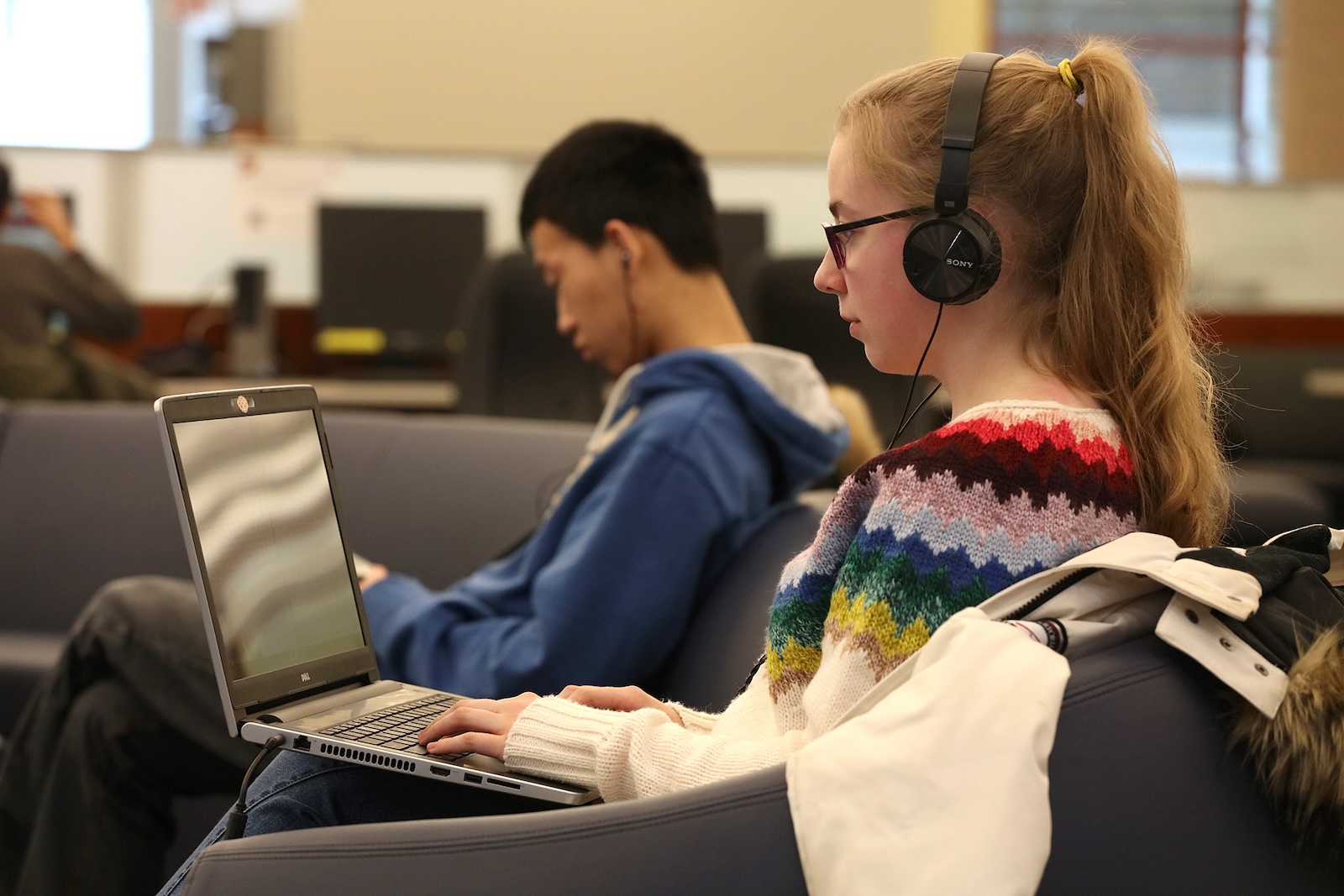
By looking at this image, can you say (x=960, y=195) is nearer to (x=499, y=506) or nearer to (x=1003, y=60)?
(x=1003, y=60)

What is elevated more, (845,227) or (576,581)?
(845,227)

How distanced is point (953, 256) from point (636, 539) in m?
0.65

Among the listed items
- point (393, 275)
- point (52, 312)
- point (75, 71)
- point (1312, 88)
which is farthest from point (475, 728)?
point (1312, 88)

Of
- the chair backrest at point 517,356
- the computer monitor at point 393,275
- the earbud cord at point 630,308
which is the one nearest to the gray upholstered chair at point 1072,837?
the earbud cord at point 630,308

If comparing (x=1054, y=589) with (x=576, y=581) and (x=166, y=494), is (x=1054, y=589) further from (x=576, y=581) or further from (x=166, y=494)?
(x=166, y=494)

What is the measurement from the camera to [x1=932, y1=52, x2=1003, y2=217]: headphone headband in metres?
0.89

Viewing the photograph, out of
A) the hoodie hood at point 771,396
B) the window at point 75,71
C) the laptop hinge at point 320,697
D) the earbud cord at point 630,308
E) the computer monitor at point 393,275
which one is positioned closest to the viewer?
the laptop hinge at point 320,697

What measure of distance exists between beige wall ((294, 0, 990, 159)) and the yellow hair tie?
3.44 meters

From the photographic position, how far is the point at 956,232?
35.0 inches

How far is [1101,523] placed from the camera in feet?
2.80

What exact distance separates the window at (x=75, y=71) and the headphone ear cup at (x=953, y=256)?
3867 millimetres

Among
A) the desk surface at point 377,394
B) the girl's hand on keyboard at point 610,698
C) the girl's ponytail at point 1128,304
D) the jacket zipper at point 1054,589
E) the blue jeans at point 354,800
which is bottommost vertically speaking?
the desk surface at point 377,394

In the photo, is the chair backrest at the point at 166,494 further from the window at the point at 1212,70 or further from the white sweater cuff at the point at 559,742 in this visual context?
the window at the point at 1212,70

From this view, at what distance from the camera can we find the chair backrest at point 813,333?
3.06 meters
